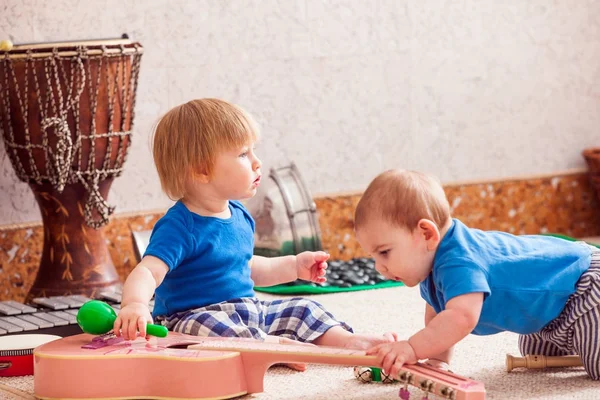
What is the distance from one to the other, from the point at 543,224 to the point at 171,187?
2.13 m

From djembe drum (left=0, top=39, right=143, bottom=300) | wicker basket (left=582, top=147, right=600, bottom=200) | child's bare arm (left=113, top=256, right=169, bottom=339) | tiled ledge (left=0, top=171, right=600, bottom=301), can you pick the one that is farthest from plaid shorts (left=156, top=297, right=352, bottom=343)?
wicker basket (left=582, top=147, right=600, bottom=200)

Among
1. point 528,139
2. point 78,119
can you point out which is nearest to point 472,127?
point 528,139

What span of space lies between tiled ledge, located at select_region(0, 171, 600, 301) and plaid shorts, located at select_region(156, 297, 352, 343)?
1.09m

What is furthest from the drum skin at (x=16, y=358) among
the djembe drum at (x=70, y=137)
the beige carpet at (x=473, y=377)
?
the djembe drum at (x=70, y=137)

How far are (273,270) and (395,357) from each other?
568mm

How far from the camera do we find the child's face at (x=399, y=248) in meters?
1.68

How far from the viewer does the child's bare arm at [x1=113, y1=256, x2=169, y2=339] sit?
1.73 metres

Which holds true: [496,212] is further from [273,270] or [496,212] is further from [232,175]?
[232,175]

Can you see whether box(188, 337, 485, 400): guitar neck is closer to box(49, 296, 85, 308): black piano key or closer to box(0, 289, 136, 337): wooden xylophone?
box(0, 289, 136, 337): wooden xylophone

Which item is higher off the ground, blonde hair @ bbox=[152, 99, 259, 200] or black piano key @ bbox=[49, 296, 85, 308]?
blonde hair @ bbox=[152, 99, 259, 200]

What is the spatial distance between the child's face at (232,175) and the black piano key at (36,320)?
54cm

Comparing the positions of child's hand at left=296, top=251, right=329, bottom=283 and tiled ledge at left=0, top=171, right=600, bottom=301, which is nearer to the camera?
child's hand at left=296, top=251, right=329, bottom=283

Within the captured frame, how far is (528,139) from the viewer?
3736 millimetres

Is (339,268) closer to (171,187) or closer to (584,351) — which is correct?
(171,187)
